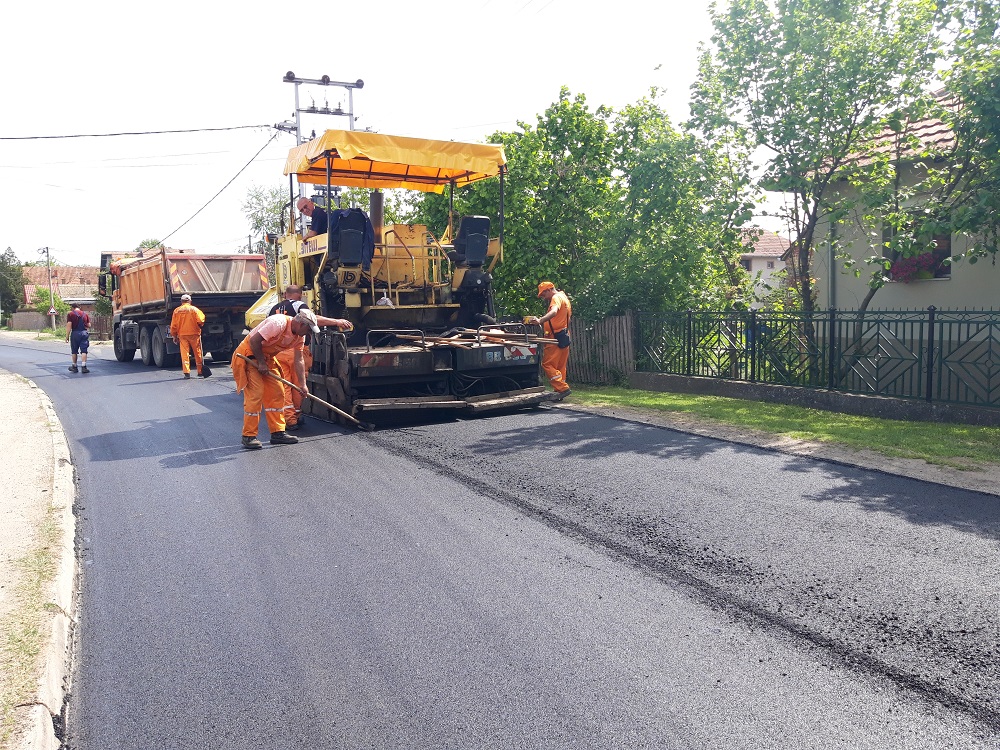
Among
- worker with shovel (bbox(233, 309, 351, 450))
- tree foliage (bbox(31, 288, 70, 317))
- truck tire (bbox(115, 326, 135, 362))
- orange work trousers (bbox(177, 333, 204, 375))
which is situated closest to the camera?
worker with shovel (bbox(233, 309, 351, 450))

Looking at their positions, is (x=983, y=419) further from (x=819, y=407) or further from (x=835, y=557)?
(x=835, y=557)

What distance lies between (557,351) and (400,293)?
2409mm

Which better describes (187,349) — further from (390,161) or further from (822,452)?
(822,452)

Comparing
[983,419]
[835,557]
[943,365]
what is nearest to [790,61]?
[943,365]

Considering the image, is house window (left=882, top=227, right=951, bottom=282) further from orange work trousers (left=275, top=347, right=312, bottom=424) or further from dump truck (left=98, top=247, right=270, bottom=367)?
dump truck (left=98, top=247, right=270, bottom=367)

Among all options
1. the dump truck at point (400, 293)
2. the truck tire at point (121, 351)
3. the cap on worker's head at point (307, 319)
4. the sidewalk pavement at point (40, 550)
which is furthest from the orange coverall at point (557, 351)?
the truck tire at point (121, 351)

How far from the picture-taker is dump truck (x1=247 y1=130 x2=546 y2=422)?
31.6 ft

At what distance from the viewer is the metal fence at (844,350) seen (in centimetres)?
937

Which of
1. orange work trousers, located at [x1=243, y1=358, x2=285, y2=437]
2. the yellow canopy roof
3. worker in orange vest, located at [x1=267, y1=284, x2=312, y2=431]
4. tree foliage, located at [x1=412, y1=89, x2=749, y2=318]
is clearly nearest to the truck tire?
tree foliage, located at [x1=412, y1=89, x2=749, y2=318]

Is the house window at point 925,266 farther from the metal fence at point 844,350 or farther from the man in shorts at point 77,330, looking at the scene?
the man in shorts at point 77,330

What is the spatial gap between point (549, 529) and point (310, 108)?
2599 centimetres

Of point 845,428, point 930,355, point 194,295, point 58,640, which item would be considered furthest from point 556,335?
point 194,295

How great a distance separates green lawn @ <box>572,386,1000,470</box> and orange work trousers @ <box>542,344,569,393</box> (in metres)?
0.34

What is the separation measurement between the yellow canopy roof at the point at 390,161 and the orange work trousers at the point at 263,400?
8.68ft
